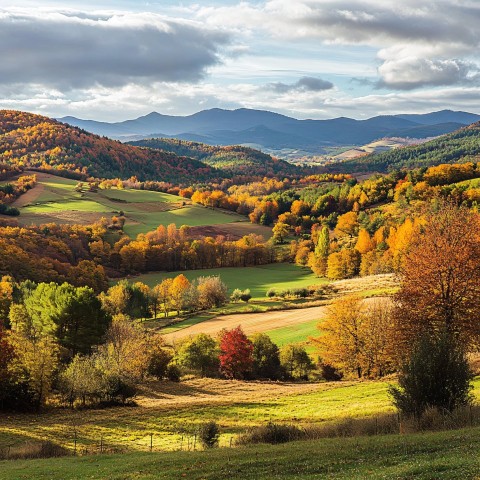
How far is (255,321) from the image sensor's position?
84.9m

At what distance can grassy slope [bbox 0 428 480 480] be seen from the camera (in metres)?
15.8

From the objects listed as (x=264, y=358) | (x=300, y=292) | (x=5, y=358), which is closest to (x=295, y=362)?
(x=264, y=358)

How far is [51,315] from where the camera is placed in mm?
63469

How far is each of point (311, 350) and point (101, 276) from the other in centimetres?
6734

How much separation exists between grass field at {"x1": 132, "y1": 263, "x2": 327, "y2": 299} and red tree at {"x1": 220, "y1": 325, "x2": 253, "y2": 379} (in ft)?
165

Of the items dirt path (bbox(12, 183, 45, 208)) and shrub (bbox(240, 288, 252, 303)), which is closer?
shrub (bbox(240, 288, 252, 303))

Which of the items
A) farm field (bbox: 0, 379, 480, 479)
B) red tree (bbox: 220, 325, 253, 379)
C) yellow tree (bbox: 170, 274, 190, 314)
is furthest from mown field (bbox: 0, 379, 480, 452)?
yellow tree (bbox: 170, 274, 190, 314)

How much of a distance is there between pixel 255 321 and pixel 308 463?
6605 centimetres

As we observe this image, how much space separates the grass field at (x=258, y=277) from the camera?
399ft

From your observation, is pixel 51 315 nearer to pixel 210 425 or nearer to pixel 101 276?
pixel 210 425

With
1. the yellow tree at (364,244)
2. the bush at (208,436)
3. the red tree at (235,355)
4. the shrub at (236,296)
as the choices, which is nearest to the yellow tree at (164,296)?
the shrub at (236,296)

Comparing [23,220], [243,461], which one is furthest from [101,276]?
[243,461]

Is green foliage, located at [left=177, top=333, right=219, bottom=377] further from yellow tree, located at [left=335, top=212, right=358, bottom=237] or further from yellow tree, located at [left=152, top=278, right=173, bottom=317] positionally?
yellow tree, located at [left=335, top=212, right=358, bottom=237]

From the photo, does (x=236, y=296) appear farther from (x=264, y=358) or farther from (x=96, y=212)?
(x=96, y=212)
